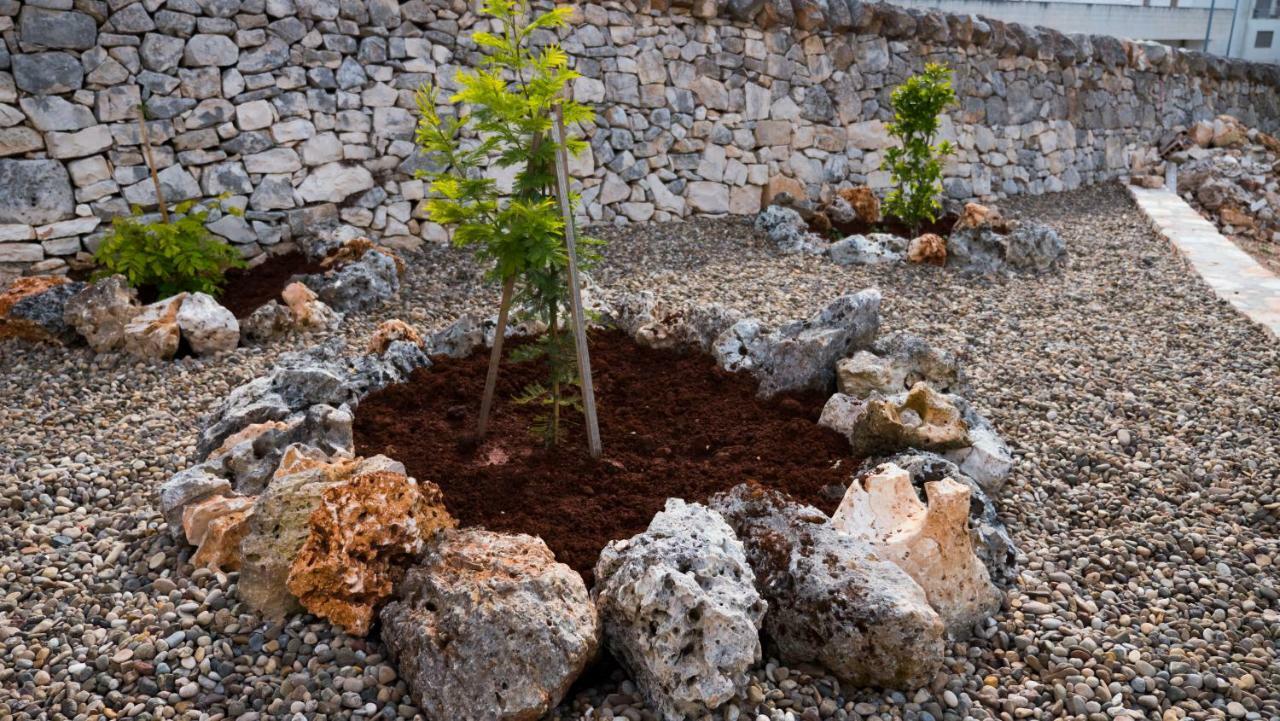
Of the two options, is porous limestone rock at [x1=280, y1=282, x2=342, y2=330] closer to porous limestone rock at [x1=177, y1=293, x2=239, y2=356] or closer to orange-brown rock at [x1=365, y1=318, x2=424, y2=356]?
porous limestone rock at [x1=177, y1=293, x2=239, y2=356]

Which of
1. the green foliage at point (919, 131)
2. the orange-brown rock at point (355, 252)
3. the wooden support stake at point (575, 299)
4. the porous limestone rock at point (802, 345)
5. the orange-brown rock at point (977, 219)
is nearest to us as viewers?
the wooden support stake at point (575, 299)

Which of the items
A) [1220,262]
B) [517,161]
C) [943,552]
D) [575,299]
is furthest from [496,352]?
[1220,262]

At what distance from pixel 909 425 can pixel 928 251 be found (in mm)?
4743

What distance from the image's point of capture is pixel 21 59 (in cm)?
637

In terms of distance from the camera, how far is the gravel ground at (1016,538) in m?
2.79

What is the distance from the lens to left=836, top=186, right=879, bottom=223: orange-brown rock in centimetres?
990

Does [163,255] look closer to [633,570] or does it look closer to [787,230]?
[633,570]

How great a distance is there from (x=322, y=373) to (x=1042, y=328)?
4988mm

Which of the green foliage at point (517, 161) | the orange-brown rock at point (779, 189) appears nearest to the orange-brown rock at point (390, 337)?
the green foliage at point (517, 161)

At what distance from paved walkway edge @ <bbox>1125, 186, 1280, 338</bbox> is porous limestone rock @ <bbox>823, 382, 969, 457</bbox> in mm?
3723

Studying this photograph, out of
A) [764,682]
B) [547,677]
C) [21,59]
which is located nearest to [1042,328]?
[764,682]

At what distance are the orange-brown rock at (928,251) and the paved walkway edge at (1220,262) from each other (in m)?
2.20

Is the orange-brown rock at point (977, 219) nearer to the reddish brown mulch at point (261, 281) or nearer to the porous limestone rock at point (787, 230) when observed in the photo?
the porous limestone rock at point (787, 230)

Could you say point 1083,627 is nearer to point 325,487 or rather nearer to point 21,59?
point 325,487
